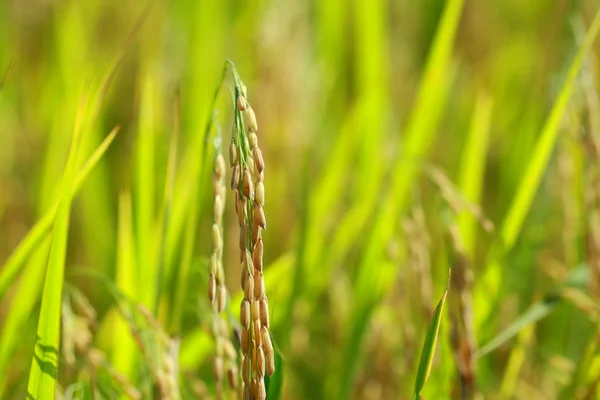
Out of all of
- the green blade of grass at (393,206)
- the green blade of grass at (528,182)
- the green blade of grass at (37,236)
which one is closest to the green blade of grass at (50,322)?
the green blade of grass at (37,236)

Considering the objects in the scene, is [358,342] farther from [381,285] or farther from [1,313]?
[1,313]

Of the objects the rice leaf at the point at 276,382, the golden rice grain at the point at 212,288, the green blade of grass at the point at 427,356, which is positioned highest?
the golden rice grain at the point at 212,288

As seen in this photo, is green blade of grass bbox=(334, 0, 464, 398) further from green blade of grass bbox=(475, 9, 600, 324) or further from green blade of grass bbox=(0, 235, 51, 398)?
green blade of grass bbox=(0, 235, 51, 398)

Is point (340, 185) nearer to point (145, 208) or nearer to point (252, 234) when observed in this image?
point (145, 208)

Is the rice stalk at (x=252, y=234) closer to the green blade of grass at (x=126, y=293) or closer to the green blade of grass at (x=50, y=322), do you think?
the green blade of grass at (x=50, y=322)

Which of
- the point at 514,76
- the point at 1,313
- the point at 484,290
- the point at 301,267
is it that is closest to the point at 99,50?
the point at 1,313

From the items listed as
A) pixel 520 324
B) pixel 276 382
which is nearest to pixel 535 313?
pixel 520 324
